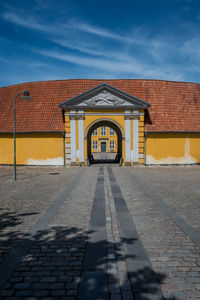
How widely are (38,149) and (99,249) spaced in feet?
55.5

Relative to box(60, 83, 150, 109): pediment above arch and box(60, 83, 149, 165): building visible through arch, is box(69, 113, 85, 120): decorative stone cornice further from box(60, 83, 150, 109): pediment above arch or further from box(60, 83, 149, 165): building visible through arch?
box(60, 83, 150, 109): pediment above arch

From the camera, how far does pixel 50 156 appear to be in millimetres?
19484

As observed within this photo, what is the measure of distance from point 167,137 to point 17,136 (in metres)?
14.2

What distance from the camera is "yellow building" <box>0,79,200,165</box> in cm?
1870

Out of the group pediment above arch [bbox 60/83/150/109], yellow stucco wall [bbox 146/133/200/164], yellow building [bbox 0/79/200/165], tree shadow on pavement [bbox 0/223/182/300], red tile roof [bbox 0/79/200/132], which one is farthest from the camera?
red tile roof [bbox 0/79/200/132]

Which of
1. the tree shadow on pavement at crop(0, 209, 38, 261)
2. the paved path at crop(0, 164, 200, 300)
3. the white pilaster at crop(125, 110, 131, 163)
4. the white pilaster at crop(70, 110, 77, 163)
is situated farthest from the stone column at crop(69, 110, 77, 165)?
the tree shadow on pavement at crop(0, 209, 38, 261)

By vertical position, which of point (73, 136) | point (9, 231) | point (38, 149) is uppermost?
point (73, 136)

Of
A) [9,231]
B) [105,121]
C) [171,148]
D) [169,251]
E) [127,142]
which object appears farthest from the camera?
[105,121]

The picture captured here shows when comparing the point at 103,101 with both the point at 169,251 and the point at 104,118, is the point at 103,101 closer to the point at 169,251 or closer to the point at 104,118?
the point at 104,118

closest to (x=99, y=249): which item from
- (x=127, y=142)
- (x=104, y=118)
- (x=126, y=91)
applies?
(x=127, y=142)

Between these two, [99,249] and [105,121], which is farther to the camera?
[105,121]

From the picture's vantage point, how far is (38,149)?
64.4 ft

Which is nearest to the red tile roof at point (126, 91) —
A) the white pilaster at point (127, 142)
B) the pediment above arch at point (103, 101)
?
the white pilaster at point (127, 142)

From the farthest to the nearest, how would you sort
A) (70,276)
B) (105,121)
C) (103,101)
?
(105,121) < (103,101) < (70,276)
